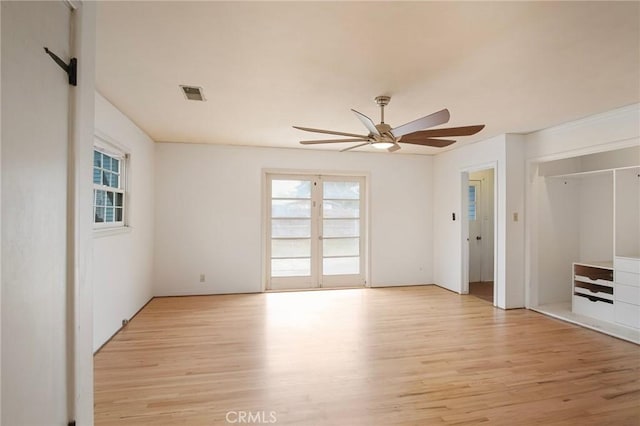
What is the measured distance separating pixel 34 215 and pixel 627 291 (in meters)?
5.22

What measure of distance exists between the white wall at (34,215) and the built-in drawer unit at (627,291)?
198 inches

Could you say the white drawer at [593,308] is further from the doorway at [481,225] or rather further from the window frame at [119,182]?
the window frame at [119,182]

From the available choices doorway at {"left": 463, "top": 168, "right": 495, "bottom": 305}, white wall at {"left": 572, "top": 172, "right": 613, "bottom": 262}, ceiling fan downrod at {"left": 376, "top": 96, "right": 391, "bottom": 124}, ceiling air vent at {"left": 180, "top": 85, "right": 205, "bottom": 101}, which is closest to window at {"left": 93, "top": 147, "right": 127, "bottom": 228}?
ceiling air vent at {"left": 180, "top": 85, "right": 205, "bottom": 101}

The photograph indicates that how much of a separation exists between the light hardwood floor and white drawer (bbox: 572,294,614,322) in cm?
47

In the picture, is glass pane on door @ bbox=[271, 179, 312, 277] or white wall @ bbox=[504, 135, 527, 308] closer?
white wall @ bbox=[504, 135, 527, 308]

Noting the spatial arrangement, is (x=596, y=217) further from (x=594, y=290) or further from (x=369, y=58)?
(x=369, y=58)

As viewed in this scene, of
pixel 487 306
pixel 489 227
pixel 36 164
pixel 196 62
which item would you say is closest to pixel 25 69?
pixel 36 164

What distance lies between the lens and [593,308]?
400 cm

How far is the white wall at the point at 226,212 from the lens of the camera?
16.8 feet

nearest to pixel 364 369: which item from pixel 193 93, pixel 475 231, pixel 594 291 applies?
pixel 193 93

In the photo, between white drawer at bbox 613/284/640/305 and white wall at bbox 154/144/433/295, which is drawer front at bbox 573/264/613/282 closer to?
white drawer at bbox 613/284/640/305

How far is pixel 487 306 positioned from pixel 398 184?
2536 mm

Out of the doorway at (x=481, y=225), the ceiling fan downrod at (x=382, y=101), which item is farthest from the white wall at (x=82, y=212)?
the doorway at (x=481, y=225)

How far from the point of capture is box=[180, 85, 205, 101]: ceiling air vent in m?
2.90
